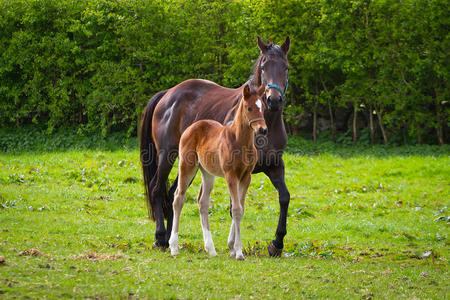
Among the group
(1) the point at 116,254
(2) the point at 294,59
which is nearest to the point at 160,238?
(1) the point at 116,254

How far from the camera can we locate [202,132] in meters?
7.55

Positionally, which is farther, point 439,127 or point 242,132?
point 439,127

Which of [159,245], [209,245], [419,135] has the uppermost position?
[209,245]

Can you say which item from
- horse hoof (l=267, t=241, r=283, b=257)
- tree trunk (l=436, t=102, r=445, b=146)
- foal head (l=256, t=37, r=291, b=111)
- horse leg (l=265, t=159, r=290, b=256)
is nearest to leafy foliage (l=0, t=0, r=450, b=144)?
tree trunk (l=436, t=102, r=445, b=146)

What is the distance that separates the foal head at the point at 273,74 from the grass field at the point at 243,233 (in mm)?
2167

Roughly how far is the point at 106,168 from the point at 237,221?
9.45 metres

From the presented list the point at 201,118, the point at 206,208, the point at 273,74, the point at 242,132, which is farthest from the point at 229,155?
the point at 201,118

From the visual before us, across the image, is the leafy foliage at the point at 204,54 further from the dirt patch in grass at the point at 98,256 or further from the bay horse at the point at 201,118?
the dirt patch in grass at the point at 98,256

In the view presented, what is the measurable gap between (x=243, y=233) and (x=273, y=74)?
3.69 m

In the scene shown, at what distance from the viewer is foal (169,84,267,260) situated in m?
6.75

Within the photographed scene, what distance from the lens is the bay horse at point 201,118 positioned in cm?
782

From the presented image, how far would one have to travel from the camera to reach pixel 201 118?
9.10m

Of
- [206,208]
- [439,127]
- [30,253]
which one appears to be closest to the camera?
[30,253]

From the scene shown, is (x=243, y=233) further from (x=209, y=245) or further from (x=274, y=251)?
(x=209, y=245)
